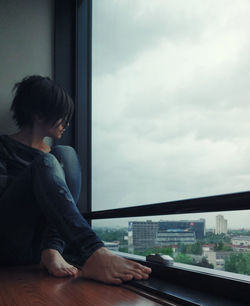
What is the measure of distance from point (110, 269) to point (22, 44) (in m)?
1.46

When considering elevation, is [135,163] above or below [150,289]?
above

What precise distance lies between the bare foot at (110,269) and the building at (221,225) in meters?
0.23

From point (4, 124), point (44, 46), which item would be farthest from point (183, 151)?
point (44, 46)

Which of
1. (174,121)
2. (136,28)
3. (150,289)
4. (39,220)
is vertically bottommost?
(150,289)

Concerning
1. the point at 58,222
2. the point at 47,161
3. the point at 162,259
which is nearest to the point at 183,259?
the point at 162,259

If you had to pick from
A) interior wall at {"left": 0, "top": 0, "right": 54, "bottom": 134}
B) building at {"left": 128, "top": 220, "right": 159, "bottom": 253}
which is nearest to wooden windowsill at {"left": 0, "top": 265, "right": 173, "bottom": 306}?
building at {"left": 128, "top": 220, "right": 159, "bottom": 253}

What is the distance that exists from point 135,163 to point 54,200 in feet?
1.65

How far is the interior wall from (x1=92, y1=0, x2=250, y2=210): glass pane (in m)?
0.32

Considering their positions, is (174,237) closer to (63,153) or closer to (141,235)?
(141,235)

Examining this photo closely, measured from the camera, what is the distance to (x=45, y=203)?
1.13 m

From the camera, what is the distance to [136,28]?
5.33ft

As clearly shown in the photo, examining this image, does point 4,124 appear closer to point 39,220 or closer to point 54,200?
point 39,220

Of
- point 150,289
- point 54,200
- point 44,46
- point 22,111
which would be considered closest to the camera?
point 150,289

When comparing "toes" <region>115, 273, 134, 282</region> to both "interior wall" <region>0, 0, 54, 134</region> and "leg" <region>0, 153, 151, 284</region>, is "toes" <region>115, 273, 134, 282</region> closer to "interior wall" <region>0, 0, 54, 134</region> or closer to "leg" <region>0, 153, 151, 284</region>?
"leg" <region>0, 153, 151, 284</region>
